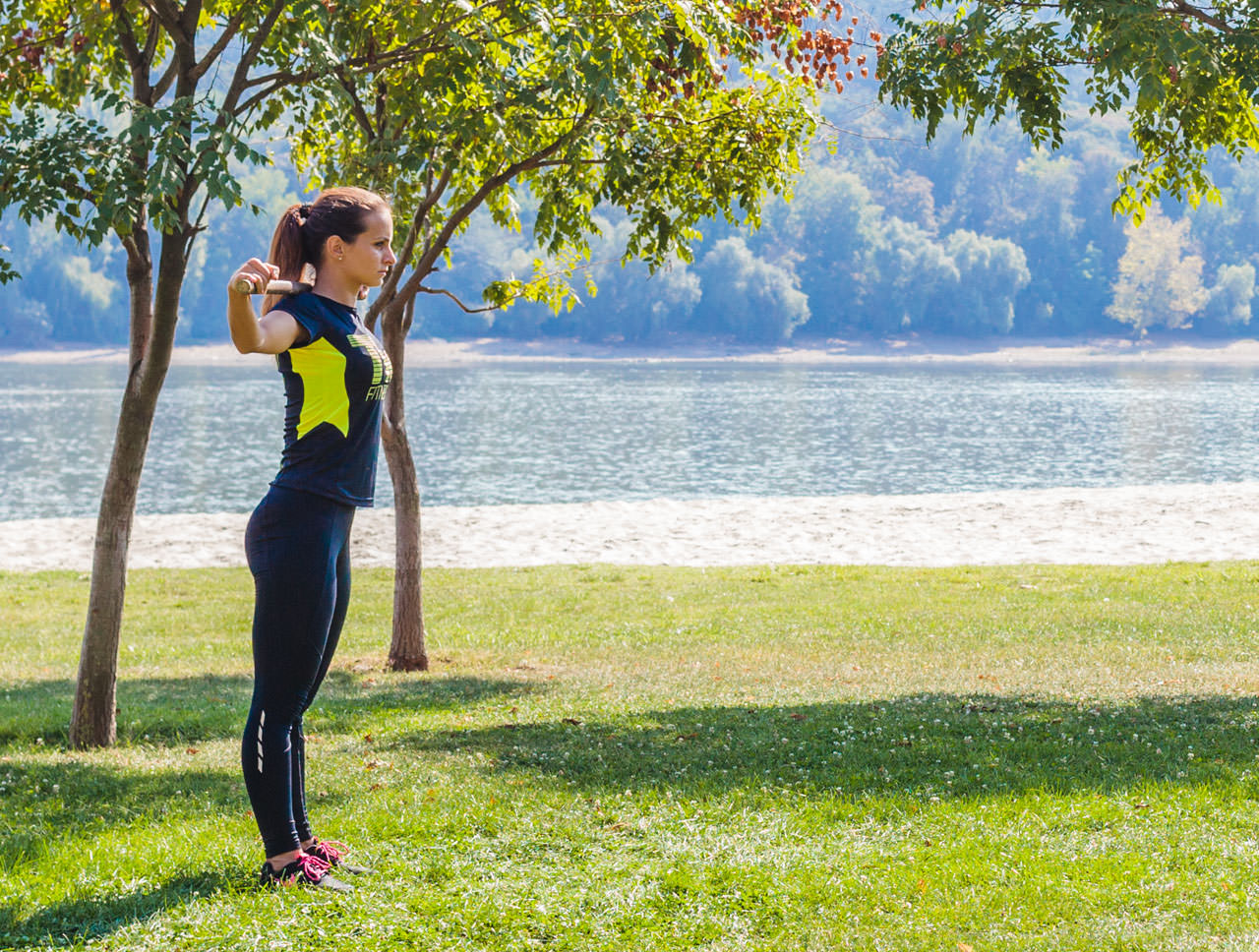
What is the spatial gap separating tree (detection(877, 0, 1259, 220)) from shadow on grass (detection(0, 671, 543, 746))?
5.53m

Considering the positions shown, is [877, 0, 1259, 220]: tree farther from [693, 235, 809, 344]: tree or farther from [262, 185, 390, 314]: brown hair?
[693, 235, 809, 344]: tree

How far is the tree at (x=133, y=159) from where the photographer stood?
6652 mm

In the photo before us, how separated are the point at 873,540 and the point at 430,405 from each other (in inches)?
2191

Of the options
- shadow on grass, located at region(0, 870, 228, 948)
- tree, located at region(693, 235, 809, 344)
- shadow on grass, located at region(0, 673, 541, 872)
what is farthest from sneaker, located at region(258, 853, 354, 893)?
tree, located at region(693, 235, 809, 344)

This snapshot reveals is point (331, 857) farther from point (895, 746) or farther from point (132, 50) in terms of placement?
point (132, 50)

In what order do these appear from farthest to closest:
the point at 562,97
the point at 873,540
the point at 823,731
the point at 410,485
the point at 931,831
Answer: the point at 873,540, the point at 410,485, the point at 562,97, the point at 823,731, the point at 931,831

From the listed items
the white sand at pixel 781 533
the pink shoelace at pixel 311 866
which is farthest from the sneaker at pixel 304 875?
the white sand at pixel 781 533

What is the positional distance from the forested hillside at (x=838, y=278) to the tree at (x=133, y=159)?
456 ft

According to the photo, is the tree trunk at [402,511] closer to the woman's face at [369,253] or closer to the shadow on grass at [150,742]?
the shadow on grass at [150,742]

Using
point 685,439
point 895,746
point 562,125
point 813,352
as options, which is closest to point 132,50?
point 562,125

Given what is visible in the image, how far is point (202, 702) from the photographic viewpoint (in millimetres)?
9938

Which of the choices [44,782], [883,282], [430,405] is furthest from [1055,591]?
[883,282]

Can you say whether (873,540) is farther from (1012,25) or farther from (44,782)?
(44,782)

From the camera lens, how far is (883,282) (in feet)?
530
